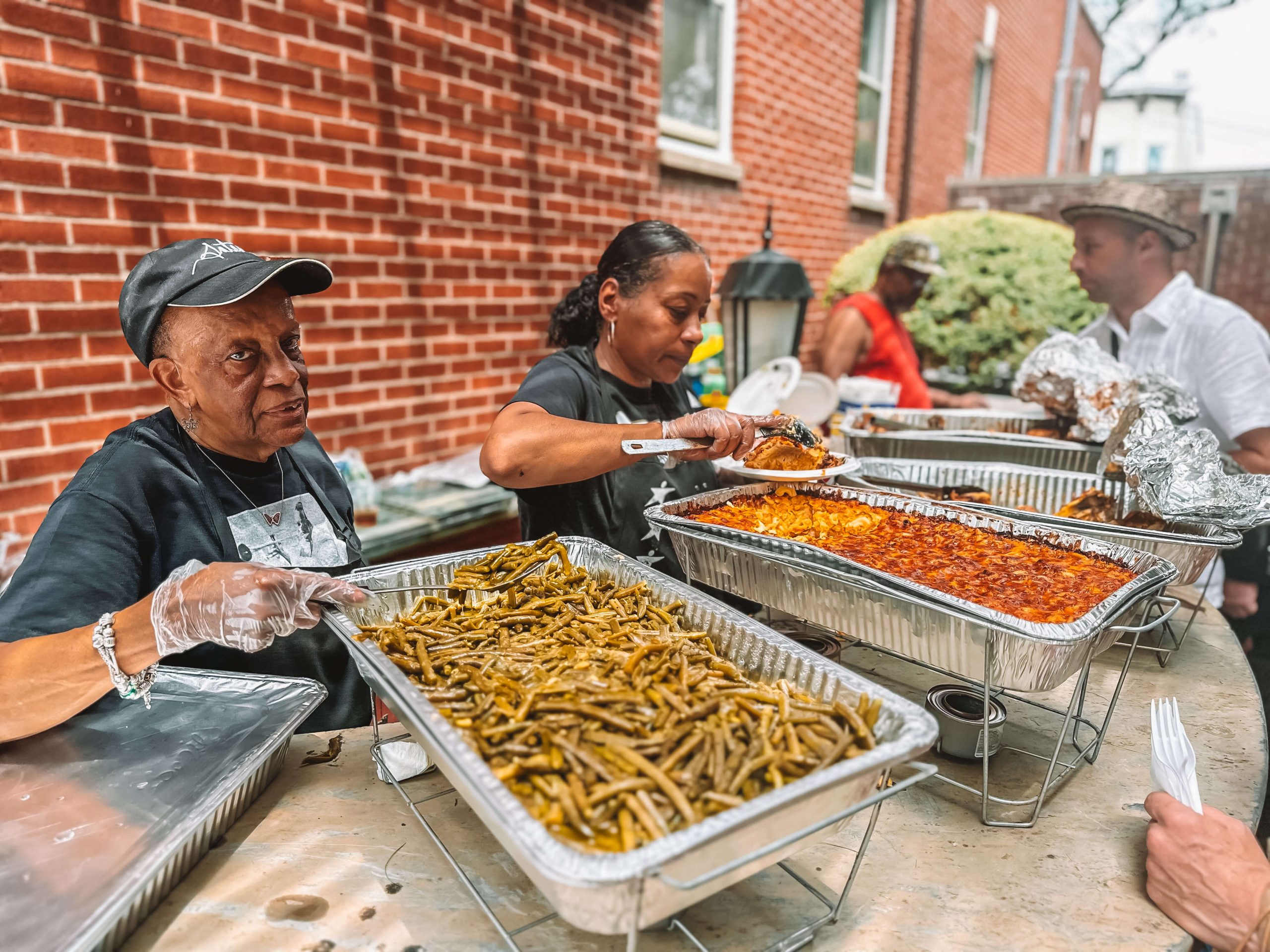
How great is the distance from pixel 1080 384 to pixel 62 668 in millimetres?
4107

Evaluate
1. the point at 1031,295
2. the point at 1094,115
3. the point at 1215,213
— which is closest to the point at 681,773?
the point at 1031,295

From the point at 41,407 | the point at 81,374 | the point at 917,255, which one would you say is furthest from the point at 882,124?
the point at 41,407

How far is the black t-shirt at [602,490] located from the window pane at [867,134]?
8.95 meters

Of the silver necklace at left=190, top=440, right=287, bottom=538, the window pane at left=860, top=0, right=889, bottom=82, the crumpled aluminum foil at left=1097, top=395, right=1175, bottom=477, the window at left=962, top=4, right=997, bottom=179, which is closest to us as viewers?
the silver necklace at left=190, top=440, right=287, bottom=538

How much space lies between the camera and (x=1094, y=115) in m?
25.3

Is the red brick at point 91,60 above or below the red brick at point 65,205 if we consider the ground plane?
above

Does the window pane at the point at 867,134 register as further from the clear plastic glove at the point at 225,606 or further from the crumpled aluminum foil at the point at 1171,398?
the clear plastic glove at the point at 225,606

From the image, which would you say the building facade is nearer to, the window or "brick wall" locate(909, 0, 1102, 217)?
"brick wall" locate(909, 0, 1102, 217)

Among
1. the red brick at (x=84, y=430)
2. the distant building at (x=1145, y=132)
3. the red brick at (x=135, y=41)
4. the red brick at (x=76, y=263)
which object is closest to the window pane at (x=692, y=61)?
the red brick at (x=135, y=41)

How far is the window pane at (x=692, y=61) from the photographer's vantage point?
694cm

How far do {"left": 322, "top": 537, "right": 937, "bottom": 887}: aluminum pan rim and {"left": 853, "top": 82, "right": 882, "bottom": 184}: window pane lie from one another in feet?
34.1

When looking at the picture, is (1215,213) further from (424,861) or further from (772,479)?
(424,861)

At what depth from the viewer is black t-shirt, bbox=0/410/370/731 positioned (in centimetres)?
178

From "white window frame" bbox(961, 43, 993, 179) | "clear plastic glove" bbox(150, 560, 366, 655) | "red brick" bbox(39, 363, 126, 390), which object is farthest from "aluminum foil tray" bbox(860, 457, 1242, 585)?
"white window frame" bbox(961, 43, 993, 179)
